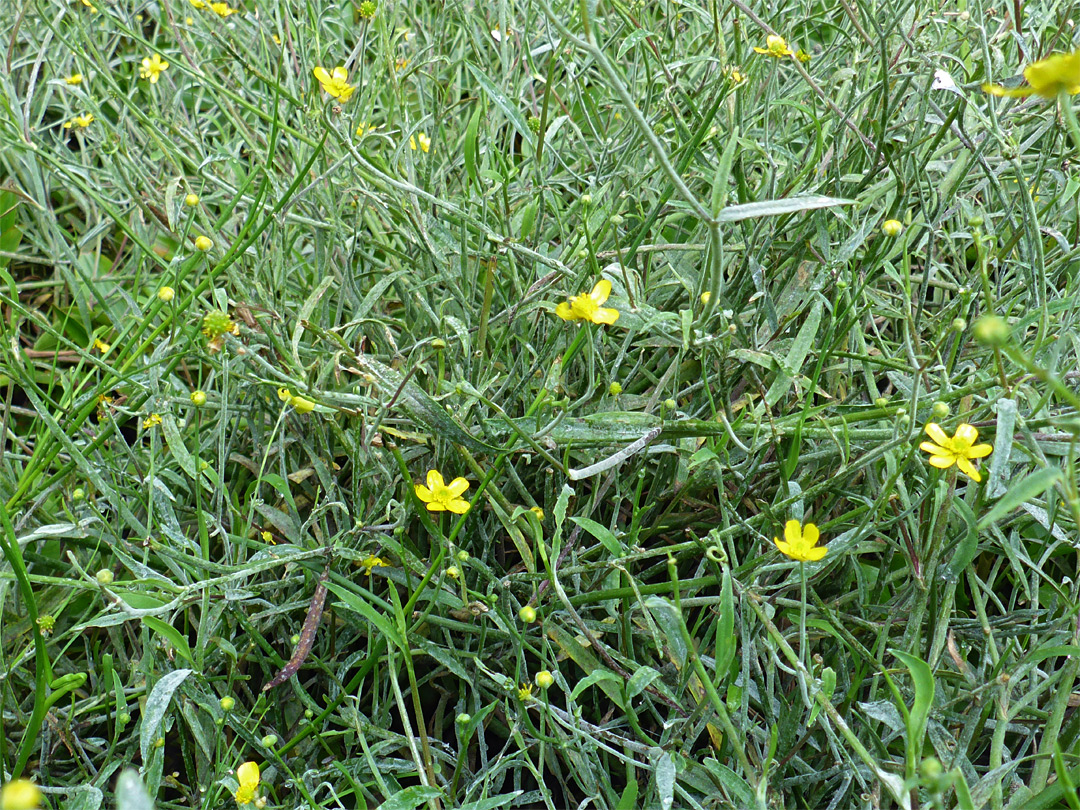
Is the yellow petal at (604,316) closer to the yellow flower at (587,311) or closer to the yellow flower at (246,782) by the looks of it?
the yellow flower at (587,311)

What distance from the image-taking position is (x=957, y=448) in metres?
0.63

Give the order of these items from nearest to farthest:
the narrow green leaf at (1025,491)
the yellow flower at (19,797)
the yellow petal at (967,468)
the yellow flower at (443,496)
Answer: the yellow flower at (19,797)
the narrow green leaf at (1025,491)
the yellow petal at (967,468)
the yellow flower at (443,496)

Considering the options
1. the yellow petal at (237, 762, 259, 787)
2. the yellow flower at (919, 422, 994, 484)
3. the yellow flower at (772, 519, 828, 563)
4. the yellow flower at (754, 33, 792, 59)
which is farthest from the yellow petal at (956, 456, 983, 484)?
the yellow petal at (237, 762, 259, 787)

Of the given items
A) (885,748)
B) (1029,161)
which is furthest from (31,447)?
(1029,161)

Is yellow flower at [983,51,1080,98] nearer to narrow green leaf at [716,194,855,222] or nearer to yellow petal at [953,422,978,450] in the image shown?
narrow green leaf at [716,194,855,222]

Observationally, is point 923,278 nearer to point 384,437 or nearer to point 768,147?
point 768,147

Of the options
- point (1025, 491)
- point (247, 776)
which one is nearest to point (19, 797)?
point (247, 776)

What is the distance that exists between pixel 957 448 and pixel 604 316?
0.86 feet

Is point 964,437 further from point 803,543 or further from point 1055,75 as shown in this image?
point 1055,75

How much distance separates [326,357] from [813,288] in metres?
0.46

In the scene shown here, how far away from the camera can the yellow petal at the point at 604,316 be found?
67cm

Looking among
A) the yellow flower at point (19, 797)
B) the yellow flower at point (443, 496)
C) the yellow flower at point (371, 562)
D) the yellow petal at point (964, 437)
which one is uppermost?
the yellow flower at point (19, 797)

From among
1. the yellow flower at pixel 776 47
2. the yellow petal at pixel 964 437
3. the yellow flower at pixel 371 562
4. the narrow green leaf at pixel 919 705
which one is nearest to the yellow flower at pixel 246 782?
the yellow flower at pixel 371 562

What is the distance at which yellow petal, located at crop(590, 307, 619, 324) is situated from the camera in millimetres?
670
